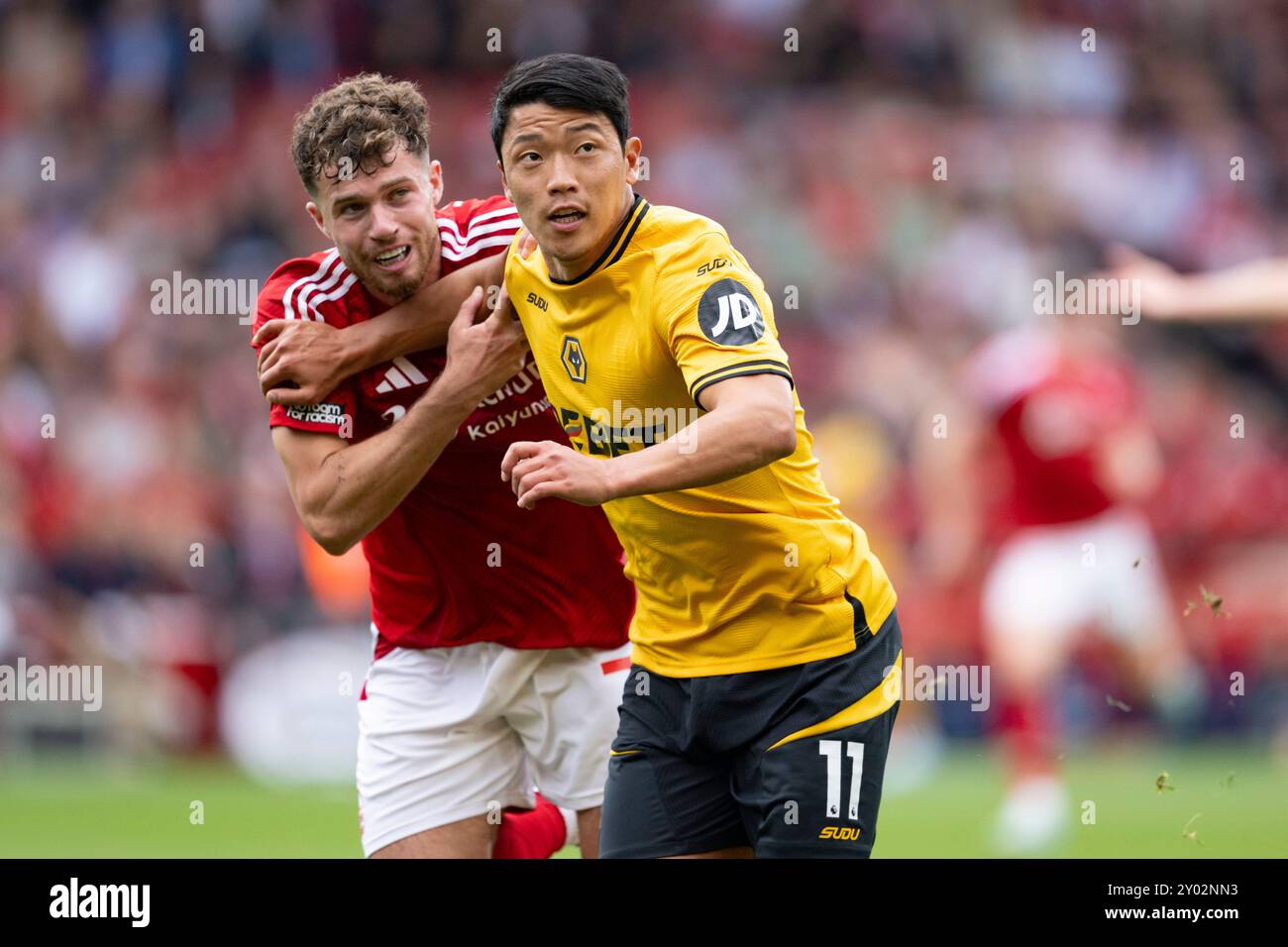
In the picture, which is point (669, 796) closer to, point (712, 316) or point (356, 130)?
point (712, 316)

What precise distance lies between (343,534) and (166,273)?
9973 millimetres

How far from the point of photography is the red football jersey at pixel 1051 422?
10.2 m

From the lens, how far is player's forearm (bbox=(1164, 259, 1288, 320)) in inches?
182

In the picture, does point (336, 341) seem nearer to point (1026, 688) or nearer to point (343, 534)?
point (343, 534)

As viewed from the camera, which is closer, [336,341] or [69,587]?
[336,341]

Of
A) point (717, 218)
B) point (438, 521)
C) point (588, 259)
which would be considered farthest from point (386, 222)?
point (717, 218)

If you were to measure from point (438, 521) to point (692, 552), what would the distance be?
45.2 inches

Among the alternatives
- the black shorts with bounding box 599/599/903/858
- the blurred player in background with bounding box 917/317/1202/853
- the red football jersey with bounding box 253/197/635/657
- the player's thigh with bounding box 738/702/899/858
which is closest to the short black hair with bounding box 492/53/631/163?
the red football jersey with bounding box 253/197/635/657

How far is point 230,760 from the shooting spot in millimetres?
11688

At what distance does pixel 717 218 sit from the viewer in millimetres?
14727

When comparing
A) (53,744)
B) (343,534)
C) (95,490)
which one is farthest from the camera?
(95,490)

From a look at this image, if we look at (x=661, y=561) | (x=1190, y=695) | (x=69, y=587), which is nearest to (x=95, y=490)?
(x=69, y=587)

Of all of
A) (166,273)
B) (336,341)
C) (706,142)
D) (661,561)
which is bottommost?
(661,561)

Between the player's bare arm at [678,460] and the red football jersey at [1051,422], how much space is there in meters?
6.79
